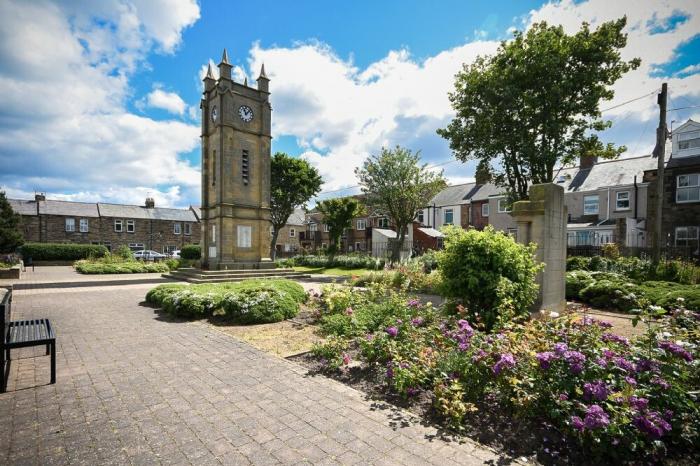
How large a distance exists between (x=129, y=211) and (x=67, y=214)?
7536 mm

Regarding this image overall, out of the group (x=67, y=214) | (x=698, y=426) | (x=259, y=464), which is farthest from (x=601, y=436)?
(x=67, y=214)

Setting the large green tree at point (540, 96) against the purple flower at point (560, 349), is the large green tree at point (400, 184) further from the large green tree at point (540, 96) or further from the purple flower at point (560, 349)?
the purple flower at point (560, 349)

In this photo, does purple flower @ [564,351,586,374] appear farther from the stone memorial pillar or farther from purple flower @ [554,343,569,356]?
the stone memorial pillar

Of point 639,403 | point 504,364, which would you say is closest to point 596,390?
point 639,403

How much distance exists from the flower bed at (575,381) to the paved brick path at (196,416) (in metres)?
0.72

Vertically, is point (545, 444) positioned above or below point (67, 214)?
below

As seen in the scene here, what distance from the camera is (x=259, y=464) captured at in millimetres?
3143

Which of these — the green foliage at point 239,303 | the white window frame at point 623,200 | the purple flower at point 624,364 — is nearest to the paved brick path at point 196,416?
the purple flower at point 624,364

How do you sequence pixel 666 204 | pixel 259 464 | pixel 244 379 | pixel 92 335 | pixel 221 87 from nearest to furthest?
pixel 259 464 < pixel 244 379 < pixel 92 335 < pixel 221 87 < pixel 666 204

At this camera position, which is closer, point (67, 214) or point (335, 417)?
point (335, 417)

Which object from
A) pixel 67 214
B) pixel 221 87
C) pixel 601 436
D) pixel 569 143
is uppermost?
pixel 221 87

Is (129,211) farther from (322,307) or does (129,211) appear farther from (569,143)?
(569,143)

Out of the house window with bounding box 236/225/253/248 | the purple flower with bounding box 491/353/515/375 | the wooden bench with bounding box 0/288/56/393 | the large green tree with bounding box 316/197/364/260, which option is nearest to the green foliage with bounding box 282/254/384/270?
the large green tree with bounding box 316/197/364/260

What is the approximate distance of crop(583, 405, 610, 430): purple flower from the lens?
2.97 metres
